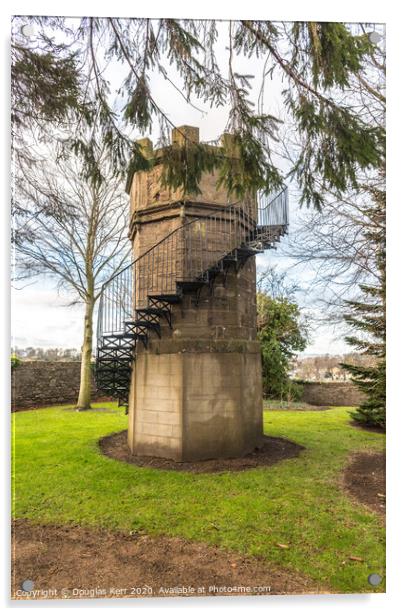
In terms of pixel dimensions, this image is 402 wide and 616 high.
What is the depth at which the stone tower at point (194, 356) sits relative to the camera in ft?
17.8

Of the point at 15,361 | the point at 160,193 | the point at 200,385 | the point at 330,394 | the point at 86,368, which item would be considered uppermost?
the point at 160,193

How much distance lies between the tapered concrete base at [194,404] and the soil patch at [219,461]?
0.11m

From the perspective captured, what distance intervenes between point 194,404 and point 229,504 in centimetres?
174

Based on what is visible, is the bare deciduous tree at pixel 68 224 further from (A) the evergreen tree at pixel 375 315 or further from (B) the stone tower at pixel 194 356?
(A) the evergreen tree at pixel 375 315

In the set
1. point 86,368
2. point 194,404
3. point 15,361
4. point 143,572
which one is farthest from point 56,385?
point 143,572

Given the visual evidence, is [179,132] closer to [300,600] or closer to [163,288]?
[163,288]

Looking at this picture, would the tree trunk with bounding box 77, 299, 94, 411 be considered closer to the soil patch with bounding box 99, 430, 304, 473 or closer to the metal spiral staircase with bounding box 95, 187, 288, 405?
the soil patch with bounding box 99, 430, 304, 473

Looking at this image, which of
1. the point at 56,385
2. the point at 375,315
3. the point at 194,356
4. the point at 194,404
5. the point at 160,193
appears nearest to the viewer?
the point at 375,315

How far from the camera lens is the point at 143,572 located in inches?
114

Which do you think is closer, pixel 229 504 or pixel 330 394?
pixel 229 504

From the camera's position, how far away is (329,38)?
10.5 ft

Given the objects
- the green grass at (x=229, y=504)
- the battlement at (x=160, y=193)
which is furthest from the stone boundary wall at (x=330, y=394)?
the battlement at (x=160, y=193)

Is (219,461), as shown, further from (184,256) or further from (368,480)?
(184,256)

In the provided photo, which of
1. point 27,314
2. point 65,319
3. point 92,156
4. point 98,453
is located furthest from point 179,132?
point 98,453
